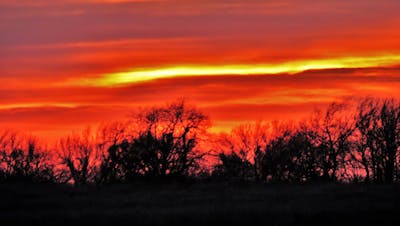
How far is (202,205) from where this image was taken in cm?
4766

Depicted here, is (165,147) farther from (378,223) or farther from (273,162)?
(378,223)

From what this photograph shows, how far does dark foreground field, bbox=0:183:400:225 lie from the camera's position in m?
42.6

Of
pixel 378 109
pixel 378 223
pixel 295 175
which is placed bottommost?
pixel 378 223

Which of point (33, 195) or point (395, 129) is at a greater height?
point (395, 129)

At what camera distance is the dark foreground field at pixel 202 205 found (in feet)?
140

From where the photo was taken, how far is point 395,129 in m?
75.4

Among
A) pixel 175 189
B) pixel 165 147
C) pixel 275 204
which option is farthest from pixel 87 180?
pixel 275 204

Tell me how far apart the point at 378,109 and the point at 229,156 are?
41.5 feet

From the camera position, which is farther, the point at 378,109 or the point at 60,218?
the point at 378,109

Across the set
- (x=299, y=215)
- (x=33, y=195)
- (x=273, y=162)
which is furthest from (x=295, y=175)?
(x=299, y=215)

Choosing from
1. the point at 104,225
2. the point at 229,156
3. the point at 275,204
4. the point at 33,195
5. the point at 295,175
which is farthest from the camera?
the point at 229,156

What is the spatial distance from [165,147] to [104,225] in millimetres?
30934

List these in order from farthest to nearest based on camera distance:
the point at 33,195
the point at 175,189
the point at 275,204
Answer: the point at 175,189, the point at 33,195, the point at 275,204

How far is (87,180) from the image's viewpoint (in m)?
78.6
